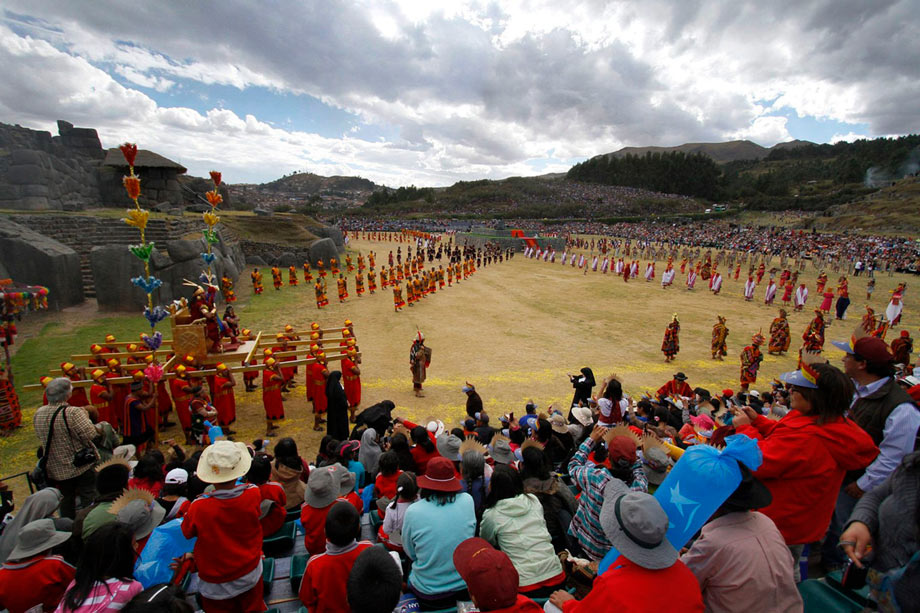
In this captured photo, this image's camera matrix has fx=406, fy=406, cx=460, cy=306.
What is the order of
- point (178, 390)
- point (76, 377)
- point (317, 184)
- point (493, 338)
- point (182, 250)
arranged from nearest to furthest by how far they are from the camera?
point (76, 377) → point (178, 390) → point (493, 338) → point (182, 250) → point (317, 184)

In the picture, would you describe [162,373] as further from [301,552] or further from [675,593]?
[675,593]

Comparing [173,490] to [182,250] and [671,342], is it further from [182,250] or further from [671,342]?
[182,250]

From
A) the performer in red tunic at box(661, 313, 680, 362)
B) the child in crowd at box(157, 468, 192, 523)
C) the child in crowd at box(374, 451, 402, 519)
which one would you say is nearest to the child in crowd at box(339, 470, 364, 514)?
the child in crowd at box(374, 451, 402, 519)

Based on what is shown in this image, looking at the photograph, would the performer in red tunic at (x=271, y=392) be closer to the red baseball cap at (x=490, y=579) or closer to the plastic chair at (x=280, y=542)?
the plastic chair at (x=280, y=542)

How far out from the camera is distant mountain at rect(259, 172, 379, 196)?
161250mm

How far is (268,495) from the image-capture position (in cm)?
349

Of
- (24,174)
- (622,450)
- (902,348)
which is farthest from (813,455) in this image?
(24,174)

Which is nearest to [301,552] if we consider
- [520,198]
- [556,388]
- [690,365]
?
[556,388]

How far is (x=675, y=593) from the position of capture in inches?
70.8

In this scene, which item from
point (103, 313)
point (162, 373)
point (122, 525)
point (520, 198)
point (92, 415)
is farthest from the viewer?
point (520, 198)

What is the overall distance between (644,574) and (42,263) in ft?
60.1

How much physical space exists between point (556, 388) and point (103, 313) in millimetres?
14958

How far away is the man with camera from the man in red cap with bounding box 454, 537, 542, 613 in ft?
15.6

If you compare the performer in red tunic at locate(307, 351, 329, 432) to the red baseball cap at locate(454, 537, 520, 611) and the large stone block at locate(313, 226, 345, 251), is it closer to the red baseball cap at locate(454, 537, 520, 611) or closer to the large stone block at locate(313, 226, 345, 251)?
the red baseball cap at locate(454, 537, 520, 611)
